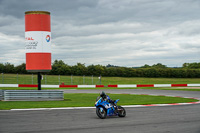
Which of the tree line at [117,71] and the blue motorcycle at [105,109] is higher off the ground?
the tree line at [117,71]

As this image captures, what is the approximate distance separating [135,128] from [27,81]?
1594 inches

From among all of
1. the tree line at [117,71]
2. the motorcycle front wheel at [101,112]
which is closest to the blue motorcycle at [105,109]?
the motorcycle front wheel at [101,112]

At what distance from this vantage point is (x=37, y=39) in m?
21.4

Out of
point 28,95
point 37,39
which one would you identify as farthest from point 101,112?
point 37,39

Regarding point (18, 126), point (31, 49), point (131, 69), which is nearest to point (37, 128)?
point (18, 126)

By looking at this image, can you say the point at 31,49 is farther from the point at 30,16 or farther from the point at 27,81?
the point at 27,81

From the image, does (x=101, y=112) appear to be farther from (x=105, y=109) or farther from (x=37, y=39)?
(x=37, y=39)

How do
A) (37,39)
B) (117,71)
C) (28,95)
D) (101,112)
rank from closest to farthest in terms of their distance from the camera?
(101,112) → (28,95) → (37,39) → (117,71)

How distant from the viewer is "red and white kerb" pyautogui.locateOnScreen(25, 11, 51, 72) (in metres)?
21.3

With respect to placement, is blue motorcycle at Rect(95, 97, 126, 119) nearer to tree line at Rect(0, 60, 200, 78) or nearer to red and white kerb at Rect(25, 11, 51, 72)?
red and white kerb at Rect(25, 11, 51, 72)

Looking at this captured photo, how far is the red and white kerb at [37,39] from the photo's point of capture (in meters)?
21.3

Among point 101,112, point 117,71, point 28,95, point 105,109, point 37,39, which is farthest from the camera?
point 117,71

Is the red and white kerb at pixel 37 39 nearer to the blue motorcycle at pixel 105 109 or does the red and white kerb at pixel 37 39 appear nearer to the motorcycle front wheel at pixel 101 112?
the blue motorcycle at pixel 105 109

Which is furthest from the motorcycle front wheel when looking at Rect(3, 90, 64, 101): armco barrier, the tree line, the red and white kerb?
the tree line
